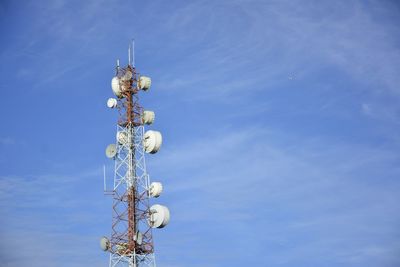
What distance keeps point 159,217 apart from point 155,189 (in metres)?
2.52

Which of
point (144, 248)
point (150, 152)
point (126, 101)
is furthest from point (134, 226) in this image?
point (126, 101)

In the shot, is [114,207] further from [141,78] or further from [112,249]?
[141,78]

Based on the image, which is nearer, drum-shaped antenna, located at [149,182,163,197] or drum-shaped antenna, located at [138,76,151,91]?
drum-shaped antenna, located at [149,182,163,197]

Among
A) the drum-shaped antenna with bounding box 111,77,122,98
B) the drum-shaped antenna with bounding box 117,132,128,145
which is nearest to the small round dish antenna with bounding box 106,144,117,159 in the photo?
the drum-shaped antenna with bounding box 117,132,128,145

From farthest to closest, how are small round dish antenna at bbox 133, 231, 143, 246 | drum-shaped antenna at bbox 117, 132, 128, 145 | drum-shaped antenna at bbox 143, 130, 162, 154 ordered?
drum-shaped antenna at bbox 117, 132, 128, 145 → drum-shaped antenna at bbox 143, 130, 162, 154 → small round dish antenna at bbox 133, 231, 143, 246

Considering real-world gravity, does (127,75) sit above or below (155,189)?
above

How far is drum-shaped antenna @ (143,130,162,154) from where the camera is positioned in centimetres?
Result: 6350

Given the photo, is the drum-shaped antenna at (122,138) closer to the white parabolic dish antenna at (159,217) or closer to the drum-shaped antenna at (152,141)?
the drum-shaped antenna at (152,141)

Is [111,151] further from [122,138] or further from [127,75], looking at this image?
[127,75]

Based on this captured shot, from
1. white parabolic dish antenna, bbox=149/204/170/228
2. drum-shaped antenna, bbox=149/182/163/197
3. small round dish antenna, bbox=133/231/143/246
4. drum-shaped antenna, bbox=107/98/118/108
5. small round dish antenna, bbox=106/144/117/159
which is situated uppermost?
drum-shaped antenna, bbox=107/98/118/108

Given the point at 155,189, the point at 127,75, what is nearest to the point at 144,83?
the point at 127,75

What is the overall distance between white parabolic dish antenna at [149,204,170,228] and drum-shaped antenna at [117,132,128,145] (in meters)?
6.53

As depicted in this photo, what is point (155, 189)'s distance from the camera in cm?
6266

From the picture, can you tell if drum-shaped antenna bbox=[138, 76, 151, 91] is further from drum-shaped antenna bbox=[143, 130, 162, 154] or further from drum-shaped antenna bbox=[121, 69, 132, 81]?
drum-shaped antenna bbox=[143, 130, 162, 154]
